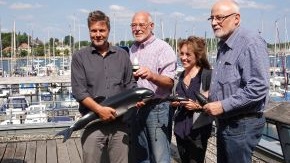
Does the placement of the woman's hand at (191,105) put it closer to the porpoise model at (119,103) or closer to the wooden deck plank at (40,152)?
the porpoise model at (119,103)

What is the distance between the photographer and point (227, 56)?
9.91 ft

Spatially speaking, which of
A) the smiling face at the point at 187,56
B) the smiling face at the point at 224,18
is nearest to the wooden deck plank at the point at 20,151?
the smiling face at the point at 187,56

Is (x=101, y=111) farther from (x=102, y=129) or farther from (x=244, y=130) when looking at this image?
(x=244, y=130)

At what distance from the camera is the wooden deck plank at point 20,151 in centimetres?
575

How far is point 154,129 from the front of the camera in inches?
161

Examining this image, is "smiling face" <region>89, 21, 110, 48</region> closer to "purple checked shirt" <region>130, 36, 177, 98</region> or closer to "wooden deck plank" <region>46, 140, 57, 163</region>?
"purple checked shirt" <region>130, 36, 177, 98</region>

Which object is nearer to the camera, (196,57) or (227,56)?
(227,56)

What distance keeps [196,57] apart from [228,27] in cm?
90

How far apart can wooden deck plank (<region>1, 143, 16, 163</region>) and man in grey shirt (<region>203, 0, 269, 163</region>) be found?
3.52 metres

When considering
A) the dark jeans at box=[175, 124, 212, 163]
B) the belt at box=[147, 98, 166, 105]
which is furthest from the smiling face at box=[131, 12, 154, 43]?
the dark jeans at box=[175, 124, 212, 163]

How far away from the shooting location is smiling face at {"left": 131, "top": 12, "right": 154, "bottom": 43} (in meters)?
3.96

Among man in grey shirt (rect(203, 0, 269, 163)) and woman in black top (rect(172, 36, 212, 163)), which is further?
woman in black top (rect(172, 36, 212, 163))

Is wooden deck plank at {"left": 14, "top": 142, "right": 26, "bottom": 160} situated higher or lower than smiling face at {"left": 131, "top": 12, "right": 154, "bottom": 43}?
lower

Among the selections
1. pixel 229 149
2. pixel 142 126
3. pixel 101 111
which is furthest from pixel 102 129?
pixel 229 149
